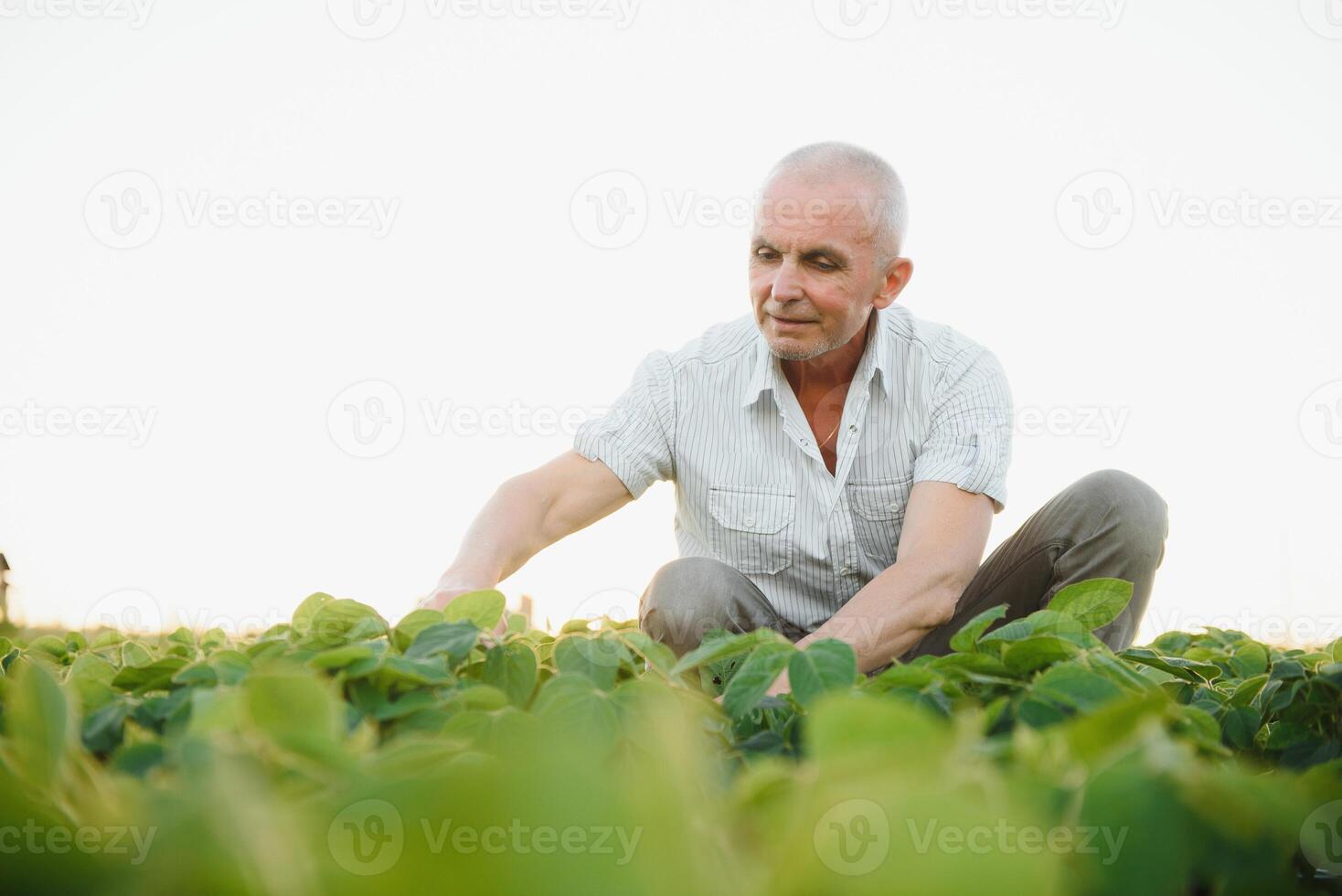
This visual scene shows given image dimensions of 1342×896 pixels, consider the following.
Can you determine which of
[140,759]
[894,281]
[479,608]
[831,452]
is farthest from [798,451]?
[140,759]

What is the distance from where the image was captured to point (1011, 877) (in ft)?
0.99

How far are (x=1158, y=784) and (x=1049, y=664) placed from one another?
1.40 feet

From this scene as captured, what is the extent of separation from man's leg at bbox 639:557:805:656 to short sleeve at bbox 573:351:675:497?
1.42ft

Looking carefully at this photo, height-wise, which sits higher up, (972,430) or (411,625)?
(411,625)

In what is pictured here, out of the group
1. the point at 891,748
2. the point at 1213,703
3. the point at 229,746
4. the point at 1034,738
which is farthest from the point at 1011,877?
the point at 1213,703

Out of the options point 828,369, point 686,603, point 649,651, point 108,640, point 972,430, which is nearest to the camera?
point 649,651

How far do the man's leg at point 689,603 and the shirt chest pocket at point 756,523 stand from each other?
361 mm

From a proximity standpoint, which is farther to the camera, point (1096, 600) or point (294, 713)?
point (1096, 600)

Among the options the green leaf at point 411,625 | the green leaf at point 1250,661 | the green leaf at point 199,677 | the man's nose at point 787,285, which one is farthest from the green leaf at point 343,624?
the man's nose at point 787,285

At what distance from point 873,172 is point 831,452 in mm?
812

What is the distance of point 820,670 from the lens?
74cm

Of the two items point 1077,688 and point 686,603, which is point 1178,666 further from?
point 686,603

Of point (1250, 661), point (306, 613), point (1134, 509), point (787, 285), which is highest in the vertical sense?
point (787, 285)

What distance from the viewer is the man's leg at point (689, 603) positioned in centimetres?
239
